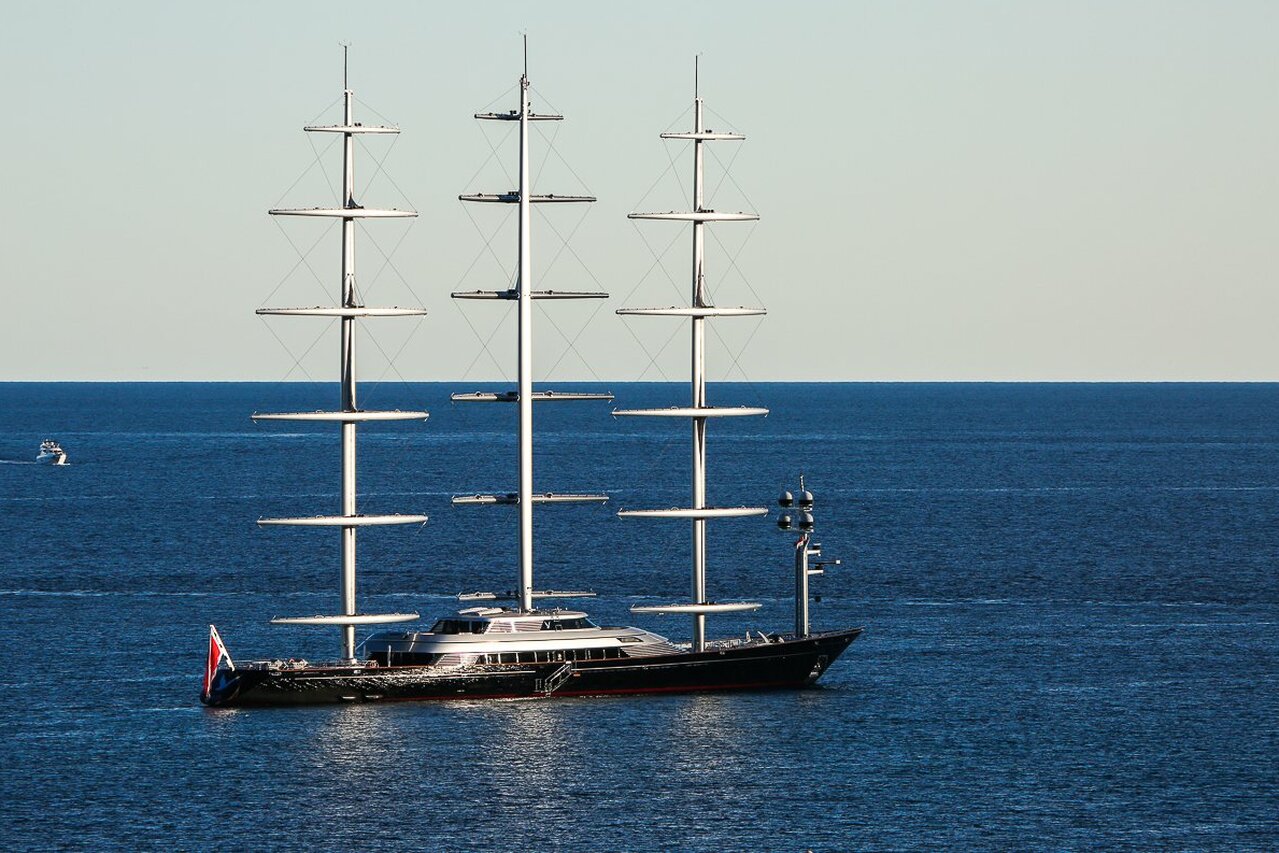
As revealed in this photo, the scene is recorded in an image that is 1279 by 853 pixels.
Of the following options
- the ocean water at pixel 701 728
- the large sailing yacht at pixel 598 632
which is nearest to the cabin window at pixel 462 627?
the large sailing yacht at pixel 598 632

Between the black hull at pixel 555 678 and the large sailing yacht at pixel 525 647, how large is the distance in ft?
0.14

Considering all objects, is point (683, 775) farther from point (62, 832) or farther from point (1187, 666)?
point (1187, 666)

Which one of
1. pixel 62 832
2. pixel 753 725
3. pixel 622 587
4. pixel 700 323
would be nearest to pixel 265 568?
pixel 622 587

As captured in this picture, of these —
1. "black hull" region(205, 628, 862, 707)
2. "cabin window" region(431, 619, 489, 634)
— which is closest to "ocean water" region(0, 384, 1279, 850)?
"black hull" region(205, 628, 862, 707)

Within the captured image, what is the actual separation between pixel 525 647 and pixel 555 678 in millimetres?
1802

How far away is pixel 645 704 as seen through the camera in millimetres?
86500

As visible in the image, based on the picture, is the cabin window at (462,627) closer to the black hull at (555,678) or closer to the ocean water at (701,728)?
the black hull at (555,678)

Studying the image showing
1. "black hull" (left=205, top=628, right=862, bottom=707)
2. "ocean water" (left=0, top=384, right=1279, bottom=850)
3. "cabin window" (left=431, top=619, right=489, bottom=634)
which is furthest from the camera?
"cabin window" (left=431, top=619, right=489, bottom=634)

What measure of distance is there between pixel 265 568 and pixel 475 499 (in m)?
54.2

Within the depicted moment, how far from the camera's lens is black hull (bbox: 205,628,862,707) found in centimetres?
8450

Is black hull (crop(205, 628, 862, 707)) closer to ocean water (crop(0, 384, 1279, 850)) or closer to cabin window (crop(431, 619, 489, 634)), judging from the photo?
ocean water (crop(0, 384, 1279, 850))

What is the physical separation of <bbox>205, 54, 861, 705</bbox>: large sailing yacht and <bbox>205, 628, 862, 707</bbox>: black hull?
43 mm

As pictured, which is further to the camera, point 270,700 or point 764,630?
point 764,630

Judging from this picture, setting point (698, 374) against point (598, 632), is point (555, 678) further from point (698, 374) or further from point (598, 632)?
point (698, 374)
